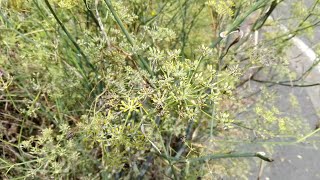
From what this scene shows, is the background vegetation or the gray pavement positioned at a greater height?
the background vegetation

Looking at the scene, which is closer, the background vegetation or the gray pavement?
the background vegetation

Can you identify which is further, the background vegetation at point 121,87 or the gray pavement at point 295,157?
the gray pavement at point 295,157

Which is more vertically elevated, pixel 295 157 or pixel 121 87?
pixel 121 87

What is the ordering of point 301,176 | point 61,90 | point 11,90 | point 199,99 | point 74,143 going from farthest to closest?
1. point 301,176
2. point 11,90
3. point 61,90
4. point 74,143
5. point 199,99

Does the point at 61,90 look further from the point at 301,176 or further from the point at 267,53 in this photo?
the point at 301,176

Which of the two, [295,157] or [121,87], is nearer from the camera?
[121,87]

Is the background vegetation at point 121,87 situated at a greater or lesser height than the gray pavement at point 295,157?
greater

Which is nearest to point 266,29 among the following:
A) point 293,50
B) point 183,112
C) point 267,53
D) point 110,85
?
point 293,50

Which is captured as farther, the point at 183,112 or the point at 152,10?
the point at 152,10
